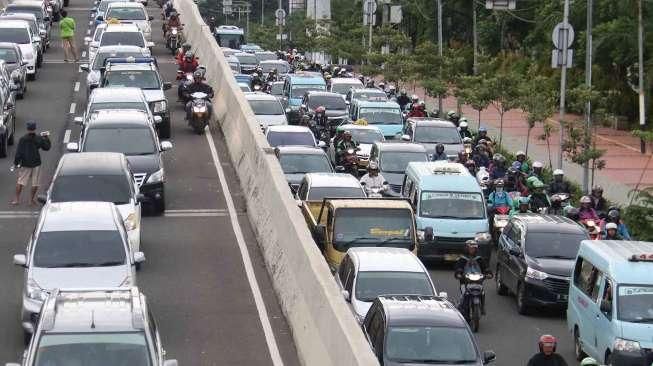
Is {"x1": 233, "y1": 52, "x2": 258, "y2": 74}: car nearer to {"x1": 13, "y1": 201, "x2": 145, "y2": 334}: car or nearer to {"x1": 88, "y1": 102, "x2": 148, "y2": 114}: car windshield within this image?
{"x1": 88, "y1": 102, "x2": 148, "y2": 114}: car windshield

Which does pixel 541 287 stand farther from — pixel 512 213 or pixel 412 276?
pixel 512 213

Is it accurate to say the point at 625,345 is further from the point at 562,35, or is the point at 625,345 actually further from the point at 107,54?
the point at 107,54

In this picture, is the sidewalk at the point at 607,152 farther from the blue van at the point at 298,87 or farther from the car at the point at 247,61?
the car at the point at 247,61

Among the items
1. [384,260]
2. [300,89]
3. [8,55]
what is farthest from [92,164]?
[300,89]

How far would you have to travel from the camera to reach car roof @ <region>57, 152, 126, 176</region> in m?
26.3

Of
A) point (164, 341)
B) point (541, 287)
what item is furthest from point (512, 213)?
point (164, 341)

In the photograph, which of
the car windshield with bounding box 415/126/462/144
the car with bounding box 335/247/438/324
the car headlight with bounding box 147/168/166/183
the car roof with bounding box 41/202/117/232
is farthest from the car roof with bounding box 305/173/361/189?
the car windshield with bounding box 415/126/462/144

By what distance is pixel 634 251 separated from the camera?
22.6 metres

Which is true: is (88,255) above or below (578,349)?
above

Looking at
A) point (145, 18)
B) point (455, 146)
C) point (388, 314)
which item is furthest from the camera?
point (145, 18)

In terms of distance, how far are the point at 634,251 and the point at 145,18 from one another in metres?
39.2

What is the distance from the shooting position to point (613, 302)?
2167 centimetres

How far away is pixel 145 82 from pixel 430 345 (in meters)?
22.0

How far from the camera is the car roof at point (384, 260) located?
22.8 metres
